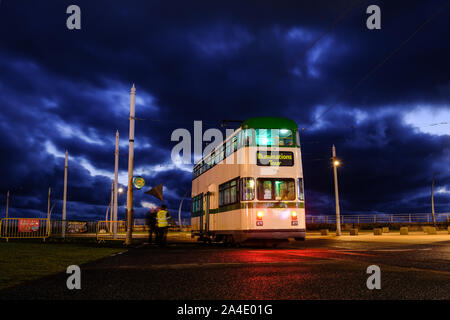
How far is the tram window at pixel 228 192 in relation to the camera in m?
16.8

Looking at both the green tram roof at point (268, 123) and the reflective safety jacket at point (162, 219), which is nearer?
the green tram roof at point (268, 123)

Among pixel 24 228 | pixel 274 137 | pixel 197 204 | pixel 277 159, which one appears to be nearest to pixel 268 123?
pixel 274 137

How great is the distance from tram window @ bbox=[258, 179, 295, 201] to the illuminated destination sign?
0.62 m

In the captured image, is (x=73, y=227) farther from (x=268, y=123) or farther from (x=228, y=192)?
(x=268, y=123)

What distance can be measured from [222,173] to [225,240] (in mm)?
2918

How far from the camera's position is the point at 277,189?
16.3 metres

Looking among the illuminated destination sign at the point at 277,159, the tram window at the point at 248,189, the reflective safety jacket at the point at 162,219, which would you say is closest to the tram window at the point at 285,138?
the illuminated destination sign at the point at 277,159

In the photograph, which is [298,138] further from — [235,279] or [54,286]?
[54,286]

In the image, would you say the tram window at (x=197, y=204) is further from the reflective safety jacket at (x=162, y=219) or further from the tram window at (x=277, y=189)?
the tram window at (x=277, y=189)

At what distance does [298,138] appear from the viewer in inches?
647

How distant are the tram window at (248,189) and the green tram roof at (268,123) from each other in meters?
2.00

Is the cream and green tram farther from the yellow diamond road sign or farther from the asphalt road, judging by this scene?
the asphalt road

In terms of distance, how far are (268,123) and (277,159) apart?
139cm
